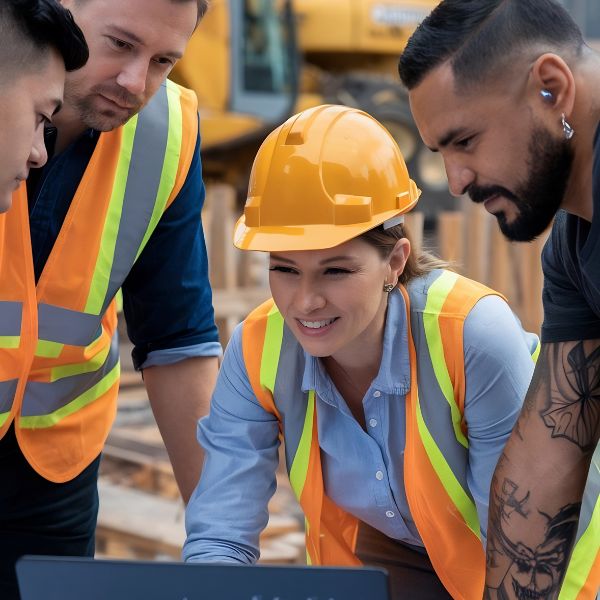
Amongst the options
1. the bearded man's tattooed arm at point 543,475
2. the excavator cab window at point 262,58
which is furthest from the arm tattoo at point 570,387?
the excavator cab window at point 262,58

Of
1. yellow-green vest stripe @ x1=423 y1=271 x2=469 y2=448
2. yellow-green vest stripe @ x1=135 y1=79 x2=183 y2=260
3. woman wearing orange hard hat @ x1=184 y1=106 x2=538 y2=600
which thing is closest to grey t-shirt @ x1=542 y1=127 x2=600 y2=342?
woman wearing orange hard hat @ x1=184 y1=106 x2=538 y2=600

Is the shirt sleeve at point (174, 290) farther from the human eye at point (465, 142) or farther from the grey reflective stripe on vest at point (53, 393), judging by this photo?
the human eye at point (465, 142)

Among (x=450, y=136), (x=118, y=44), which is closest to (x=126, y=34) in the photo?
(x=118, y=44)

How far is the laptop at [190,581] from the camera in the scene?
64.3 inches

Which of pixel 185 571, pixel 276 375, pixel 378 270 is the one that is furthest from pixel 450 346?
pixel 185 571

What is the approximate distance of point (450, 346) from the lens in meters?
2.36

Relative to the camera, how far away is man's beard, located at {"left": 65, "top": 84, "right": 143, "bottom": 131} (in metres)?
2.43

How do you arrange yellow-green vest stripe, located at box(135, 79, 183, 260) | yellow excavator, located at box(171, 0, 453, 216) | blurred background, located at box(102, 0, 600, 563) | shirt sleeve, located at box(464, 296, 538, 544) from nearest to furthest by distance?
shirt sleeve, located at box(464, 296, 538, 544), yellow-green vest stripe, located at box(135, 79, 183, 260), blurred background, located at box(102, 0, 600, 563), yellow excavator, located at box(171, 0, 453, 216)

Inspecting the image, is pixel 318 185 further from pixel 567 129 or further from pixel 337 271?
pixel 567 129

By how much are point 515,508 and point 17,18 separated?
1.36 metres

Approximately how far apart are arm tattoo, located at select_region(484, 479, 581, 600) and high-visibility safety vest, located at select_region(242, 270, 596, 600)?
0.12 metres

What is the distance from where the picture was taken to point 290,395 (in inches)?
97.4

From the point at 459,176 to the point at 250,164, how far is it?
1096cm

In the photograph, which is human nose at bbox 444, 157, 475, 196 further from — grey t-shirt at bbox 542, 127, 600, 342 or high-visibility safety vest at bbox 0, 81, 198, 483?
high-visibility safety vest at bbox 0, 81, 198, 483
